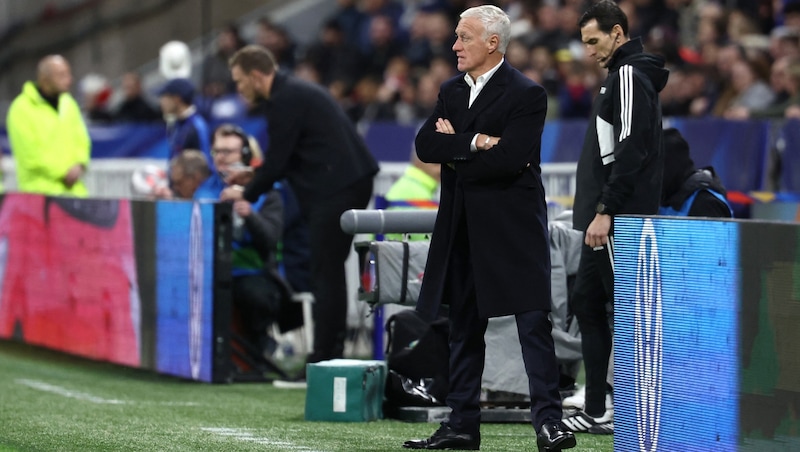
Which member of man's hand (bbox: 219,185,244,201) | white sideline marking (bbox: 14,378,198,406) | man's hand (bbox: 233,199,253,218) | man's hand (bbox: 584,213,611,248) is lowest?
white sideline marking (bbox: 14,378,198,406)

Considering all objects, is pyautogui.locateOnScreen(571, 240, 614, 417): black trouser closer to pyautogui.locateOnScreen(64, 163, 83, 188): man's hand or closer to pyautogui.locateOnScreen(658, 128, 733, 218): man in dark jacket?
pyautogui.locateOnScreen(658, 128, 733, 218): man in dark jacket

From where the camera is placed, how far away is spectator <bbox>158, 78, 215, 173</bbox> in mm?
12711

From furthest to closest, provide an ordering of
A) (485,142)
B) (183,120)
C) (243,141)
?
(183,120)
(243,141)
(485,142)

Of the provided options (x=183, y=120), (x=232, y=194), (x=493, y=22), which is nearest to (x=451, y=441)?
(x=493, y=22)

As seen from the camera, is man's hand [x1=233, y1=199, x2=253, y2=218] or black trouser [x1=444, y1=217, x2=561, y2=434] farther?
man's hand [x1=233, y1=199, x2=253, y2=218]

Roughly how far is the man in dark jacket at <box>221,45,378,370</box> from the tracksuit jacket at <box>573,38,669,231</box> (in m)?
2.79

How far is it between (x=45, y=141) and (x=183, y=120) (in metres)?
1.28

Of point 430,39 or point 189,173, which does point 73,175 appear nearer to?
point 189,173

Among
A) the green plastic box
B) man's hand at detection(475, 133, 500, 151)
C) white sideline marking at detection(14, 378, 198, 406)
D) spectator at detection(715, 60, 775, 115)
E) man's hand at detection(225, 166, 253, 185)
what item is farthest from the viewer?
spectator at detection(715, 60, 775, 115)

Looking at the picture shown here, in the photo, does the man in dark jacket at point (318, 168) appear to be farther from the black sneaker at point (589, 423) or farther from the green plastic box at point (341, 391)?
the black sneaker at point (589, 423)

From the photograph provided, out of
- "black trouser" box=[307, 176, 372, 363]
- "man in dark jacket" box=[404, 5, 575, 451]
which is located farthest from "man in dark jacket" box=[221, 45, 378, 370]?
"man in dark jacket" box=[404, 5, 575, 451]

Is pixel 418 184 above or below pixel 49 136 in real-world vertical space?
below

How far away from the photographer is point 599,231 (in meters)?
7.23

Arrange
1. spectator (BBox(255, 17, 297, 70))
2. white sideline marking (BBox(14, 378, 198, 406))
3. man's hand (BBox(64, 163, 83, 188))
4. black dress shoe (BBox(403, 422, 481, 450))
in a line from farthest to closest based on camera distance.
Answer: spectator (BBox(255, 17, 297, 70))
man's hand (BBox(64, 163, 83, 188))
white sideline marking (BBox(14, 378, 198, 406))
black dress shoe (BBox(403, 422, 481, 450))
